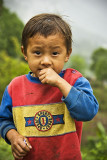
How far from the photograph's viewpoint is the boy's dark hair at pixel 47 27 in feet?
5.51

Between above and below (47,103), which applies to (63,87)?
above

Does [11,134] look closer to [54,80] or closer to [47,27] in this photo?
[54,80]

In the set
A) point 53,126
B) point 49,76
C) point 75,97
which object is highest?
point 49,76

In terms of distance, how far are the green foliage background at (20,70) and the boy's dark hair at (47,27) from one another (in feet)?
4.10

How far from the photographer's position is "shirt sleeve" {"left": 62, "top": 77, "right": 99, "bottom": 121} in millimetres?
1541

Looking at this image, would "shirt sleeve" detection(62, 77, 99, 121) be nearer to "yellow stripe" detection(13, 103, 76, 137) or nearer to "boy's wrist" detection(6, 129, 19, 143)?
"yellow stripe" detection(13, 103, 76, 137)

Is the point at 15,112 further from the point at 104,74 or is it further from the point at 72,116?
the point at 104,74

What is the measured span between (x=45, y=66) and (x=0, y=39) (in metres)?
6.99

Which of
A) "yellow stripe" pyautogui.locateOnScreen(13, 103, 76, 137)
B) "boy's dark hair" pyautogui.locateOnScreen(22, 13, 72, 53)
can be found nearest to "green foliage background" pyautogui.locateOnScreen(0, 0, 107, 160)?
"boy's dark hair" pyautogui.locateOnScreen(22, 13, 72, 53)

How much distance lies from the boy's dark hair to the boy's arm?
0.29 m

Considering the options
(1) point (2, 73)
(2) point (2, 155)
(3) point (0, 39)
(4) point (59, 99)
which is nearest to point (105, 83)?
(3) point (0, 39)

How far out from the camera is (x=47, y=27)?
1.68 meters

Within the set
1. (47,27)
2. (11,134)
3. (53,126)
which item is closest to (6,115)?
(11,134)

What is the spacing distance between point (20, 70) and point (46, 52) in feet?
13.7
